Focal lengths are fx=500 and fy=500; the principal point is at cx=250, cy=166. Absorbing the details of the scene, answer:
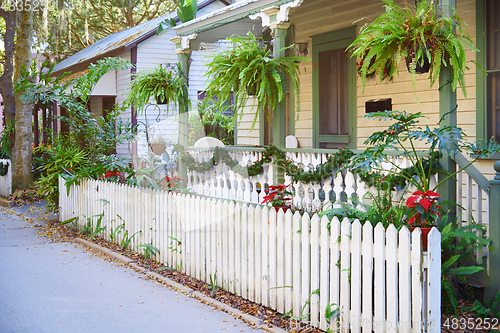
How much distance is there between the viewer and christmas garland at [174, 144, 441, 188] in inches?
222

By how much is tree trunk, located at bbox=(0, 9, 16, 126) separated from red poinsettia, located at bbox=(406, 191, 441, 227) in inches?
483

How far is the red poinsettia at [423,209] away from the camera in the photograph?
4059 mm

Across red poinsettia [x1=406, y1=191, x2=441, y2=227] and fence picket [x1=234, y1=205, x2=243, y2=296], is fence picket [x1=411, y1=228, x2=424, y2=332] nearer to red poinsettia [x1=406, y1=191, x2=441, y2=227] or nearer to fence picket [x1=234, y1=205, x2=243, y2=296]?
red poinsettia [x1=406, y1=191, x2=441, y2=227]

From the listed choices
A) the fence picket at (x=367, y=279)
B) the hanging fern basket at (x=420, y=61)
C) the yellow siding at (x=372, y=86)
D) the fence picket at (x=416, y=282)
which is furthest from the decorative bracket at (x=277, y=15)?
the fence picket at (x=416, y=282)

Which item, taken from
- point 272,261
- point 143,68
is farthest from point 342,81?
point 143,68

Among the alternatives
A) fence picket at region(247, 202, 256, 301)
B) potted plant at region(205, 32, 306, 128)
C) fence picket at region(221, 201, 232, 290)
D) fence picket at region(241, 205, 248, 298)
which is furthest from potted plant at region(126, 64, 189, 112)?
fence picket at region(247, 202, 256, 301)

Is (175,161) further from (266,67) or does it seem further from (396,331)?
(396,331)

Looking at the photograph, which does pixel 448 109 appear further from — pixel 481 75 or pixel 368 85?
pixel 368 85

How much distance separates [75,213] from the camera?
8.96 meters

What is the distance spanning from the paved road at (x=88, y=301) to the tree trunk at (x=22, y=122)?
239 inches

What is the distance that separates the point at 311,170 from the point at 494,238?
3087 millimetres

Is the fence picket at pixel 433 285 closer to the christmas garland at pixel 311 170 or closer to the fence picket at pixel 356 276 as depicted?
the fence picket at pixel 356 276

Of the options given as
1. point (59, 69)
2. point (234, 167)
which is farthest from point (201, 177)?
point (59, 69)

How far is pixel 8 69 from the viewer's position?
1358 cm
